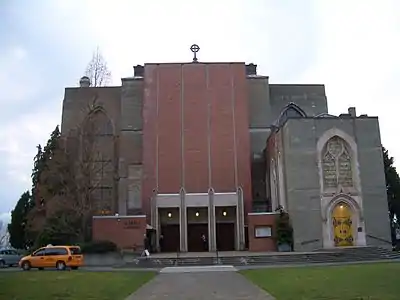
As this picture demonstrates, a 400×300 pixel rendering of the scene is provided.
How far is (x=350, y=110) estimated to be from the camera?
5738 centimetres

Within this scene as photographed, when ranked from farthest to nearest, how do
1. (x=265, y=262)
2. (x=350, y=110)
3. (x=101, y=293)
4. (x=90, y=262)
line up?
(x=350, y=110) < (x=90, y=262) < (x=265, y=262) < (x=101, y=293)

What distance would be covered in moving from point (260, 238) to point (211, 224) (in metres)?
6.52

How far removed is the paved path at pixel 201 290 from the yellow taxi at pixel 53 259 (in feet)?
43.5

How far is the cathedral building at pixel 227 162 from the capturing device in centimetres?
4231

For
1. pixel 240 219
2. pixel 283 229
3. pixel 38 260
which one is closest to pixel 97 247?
pixel 38 260

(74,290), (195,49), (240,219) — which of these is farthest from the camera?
(195,49)

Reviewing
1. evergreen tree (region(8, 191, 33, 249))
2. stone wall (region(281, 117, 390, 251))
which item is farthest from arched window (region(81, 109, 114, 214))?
stone wall (region(281, 117, 390, 251))

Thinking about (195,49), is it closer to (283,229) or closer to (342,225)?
(283,229)

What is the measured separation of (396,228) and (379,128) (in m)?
15.8

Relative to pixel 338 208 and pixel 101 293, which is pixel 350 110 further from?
pixel 101 293

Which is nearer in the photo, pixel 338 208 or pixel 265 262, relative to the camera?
pixel 265 262

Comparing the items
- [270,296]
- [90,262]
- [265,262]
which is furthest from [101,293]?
[90,262]

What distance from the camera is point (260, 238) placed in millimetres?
43844

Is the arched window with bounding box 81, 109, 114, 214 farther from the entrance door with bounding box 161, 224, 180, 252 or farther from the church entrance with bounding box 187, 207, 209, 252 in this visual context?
the church entrance with bounding box 187, 207, 209, 252
